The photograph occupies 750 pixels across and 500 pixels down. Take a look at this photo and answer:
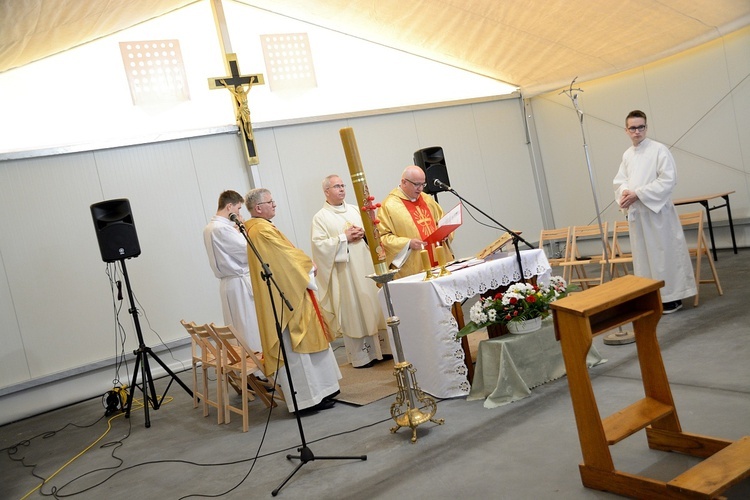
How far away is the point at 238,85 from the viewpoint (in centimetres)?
864

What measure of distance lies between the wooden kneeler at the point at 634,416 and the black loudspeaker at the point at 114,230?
178 inches

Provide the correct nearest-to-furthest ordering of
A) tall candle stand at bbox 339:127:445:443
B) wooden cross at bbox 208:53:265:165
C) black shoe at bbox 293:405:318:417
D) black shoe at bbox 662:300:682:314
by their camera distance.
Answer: tall candle stand at bbox 339:127:445:443
black shoe at bbox 293:405:318:417
black shoe at bbox 662:300:682:314
wooden cross at bbox 208:53:265:165

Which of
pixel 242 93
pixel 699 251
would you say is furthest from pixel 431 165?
pixel 699 251

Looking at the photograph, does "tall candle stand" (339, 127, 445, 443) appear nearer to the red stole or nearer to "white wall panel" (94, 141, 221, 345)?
the red stole

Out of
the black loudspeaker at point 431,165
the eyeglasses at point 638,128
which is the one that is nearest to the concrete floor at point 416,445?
the eyeglasses at point 638,128

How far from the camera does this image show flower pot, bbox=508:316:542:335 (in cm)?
497

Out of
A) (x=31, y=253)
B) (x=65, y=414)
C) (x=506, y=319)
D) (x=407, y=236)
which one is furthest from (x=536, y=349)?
(x=31, y=253)

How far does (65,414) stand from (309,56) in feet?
18.6

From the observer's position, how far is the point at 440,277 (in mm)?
4992

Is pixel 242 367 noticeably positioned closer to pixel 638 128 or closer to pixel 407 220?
pixel 407 220

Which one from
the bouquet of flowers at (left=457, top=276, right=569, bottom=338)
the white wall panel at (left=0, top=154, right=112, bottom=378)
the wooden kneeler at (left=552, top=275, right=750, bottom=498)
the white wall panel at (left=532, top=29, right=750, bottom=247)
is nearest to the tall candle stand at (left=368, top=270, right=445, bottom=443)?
the bouquet of flowers at (left=457, top=276, right=569, bottom=338)

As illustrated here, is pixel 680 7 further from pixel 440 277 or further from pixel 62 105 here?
pixel 62 105

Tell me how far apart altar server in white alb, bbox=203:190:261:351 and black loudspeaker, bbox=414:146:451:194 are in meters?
2.59

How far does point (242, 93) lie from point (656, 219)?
17.1 ft
